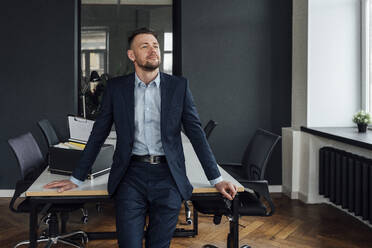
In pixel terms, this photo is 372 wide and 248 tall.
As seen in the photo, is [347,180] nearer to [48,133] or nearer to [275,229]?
[275,229]

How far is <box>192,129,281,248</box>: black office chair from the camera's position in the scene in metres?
3.21

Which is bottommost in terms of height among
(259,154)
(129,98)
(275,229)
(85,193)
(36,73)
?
(275,229)

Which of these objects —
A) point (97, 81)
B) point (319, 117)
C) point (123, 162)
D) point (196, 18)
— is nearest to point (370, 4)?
point (319, 117)

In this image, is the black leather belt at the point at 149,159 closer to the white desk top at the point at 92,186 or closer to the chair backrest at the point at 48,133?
the white desk top at the point at 92,186

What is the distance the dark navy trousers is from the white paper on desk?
98cm

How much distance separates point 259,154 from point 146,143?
4.79 feet

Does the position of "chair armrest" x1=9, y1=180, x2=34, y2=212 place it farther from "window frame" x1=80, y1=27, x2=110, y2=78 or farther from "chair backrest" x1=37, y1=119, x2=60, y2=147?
"window frame" x1=80, y1=27, x2=110, y2=78

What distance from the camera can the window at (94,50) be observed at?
249 inches

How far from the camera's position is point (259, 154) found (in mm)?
3564

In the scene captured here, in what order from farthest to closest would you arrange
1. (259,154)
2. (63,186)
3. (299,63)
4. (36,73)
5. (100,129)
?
(36,73) < (299,63) < (259,154) < (63,186) < (100,129)

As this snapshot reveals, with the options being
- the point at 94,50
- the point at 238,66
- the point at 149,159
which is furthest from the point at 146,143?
the point at 94,50

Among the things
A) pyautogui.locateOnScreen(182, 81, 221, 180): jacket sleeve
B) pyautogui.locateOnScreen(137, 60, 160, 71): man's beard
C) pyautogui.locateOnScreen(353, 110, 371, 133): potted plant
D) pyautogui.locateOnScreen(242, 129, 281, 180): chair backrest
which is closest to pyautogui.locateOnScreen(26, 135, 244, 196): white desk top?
pyautogui.locateOnScreen(182, 81, 221, 180): jacket sleeve

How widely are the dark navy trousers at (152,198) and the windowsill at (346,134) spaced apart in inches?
89.5

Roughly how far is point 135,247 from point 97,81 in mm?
4339
